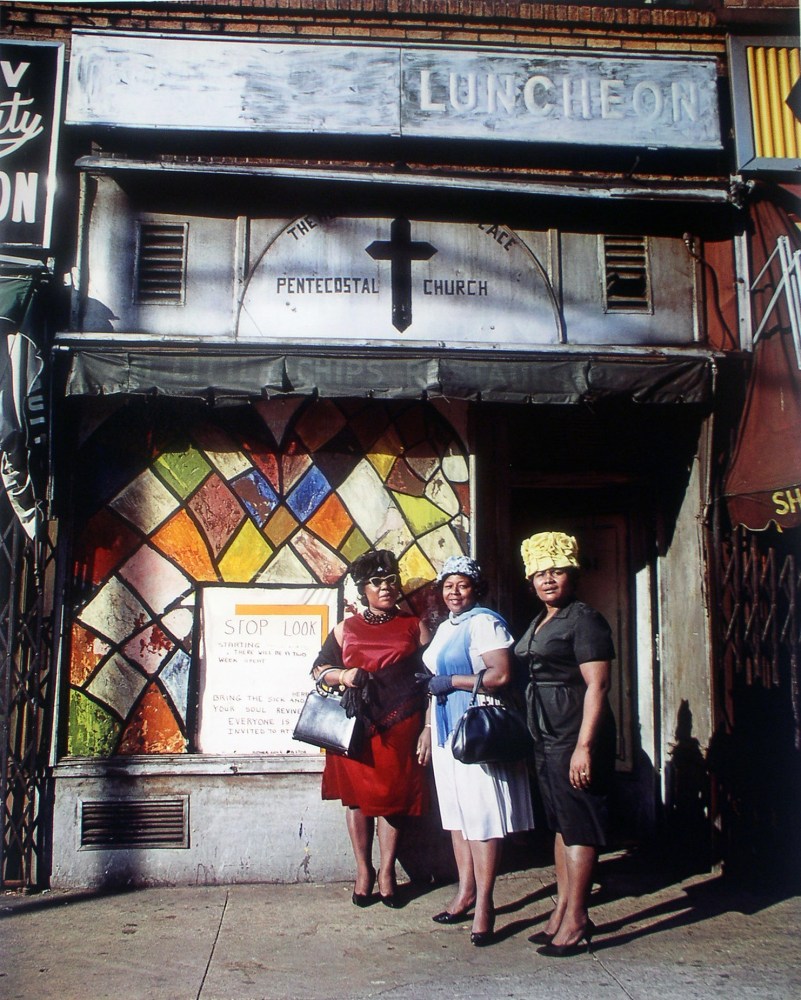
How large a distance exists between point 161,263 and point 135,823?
3669mm

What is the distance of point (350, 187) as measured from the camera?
6016 millimetres

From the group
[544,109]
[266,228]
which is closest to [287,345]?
[266,228]

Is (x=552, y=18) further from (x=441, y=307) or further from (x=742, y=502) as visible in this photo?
(x=742, y=502)

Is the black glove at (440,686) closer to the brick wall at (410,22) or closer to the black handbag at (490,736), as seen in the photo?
the black handbag at (490,736)

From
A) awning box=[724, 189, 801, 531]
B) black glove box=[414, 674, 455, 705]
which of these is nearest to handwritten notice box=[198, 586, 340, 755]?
black glove box=[414, 674, 455, 705]

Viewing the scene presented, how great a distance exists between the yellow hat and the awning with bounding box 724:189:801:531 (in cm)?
176

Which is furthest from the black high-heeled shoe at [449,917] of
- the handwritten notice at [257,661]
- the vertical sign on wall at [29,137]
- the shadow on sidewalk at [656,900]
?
the vertical sign on wall at [29,137]

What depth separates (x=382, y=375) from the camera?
5.59 metres

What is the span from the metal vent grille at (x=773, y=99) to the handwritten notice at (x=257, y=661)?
14.6ft

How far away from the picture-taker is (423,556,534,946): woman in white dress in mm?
4379

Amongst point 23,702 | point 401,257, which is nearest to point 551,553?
point 401,257

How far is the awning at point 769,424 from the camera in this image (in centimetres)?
544

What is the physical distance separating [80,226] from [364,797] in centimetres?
413

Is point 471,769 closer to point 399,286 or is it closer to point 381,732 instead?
point 381,732
